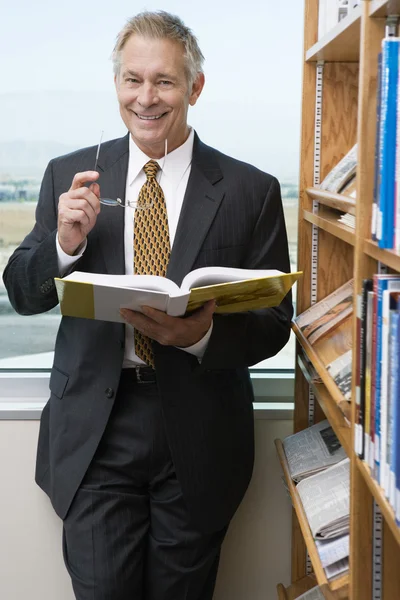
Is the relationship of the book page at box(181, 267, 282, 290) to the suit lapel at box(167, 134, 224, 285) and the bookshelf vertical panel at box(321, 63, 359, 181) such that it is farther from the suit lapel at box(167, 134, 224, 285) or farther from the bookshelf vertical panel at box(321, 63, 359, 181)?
the bookshelf vertical panel at box(321, 63, 359, 181)

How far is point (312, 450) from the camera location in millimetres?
1999

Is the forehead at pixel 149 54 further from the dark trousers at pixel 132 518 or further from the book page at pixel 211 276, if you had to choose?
the dark trousers at pixel 132 518

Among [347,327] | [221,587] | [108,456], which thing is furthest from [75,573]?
[347,327]

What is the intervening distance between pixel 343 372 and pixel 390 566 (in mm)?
372

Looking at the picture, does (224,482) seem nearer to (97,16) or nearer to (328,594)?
(328,594)

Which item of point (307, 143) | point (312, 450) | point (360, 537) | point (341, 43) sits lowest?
point (312, 450)

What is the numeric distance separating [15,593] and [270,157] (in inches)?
61.9

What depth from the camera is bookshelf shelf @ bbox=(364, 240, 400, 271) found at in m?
1.07

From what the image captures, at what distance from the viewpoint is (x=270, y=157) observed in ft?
8.02

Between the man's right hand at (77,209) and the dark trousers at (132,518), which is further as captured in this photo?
the dark trousers at (132,518)

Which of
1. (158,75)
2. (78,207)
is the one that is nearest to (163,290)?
(78,207)

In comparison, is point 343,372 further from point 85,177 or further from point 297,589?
point 297,589

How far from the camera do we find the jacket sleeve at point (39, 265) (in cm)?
174

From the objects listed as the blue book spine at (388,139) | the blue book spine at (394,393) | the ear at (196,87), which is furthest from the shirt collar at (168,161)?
the blue book spine at (394,393)
